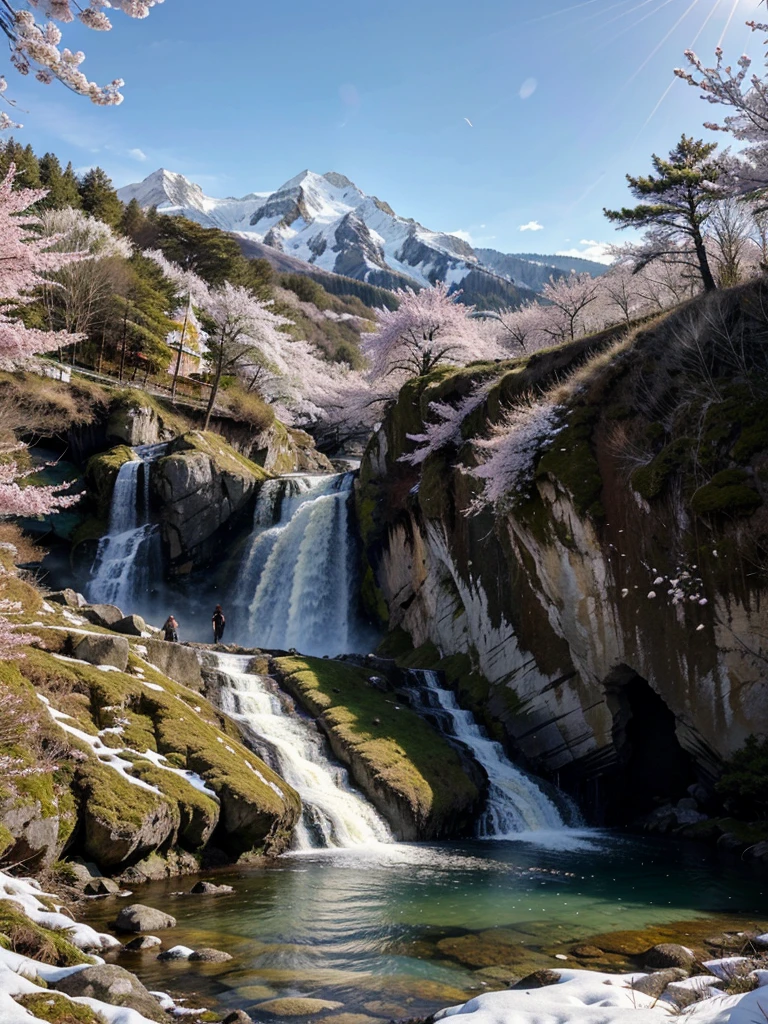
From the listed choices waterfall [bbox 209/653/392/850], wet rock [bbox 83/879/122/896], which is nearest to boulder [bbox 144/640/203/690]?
waterfall [bbox 209/653/392/850]

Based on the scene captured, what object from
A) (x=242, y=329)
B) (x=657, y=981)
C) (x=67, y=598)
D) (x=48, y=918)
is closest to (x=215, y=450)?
(x=242, y=329)

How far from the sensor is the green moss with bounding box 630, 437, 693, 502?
688 inches

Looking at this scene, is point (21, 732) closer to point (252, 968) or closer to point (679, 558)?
point (252, 968)

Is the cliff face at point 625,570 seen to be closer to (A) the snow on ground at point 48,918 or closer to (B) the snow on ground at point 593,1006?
(B) the snow on ground at point 593,1006

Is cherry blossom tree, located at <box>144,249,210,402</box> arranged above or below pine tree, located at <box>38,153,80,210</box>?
below

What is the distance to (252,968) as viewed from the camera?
26.9 ft

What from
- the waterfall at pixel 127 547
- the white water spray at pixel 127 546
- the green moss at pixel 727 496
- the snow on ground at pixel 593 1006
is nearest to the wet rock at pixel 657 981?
the snow on ground at pixel 593 1006

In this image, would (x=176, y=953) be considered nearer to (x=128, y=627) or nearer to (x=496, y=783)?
(x=128, y=627)

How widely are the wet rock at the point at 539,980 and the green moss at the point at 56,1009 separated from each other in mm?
4066

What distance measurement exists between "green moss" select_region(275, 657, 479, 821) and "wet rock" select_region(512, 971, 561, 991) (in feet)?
31.0

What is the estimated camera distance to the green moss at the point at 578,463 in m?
19.2

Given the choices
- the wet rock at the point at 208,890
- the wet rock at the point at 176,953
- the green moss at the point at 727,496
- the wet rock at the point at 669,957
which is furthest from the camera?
the green moss at the point at 727,496

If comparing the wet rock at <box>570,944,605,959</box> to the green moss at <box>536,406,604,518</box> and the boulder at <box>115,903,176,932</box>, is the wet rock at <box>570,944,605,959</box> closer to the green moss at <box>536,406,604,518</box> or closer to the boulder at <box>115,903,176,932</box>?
the boulder at <box>115,903,176,932</box>

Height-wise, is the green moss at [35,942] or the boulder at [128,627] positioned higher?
the boulder at [128,627]
